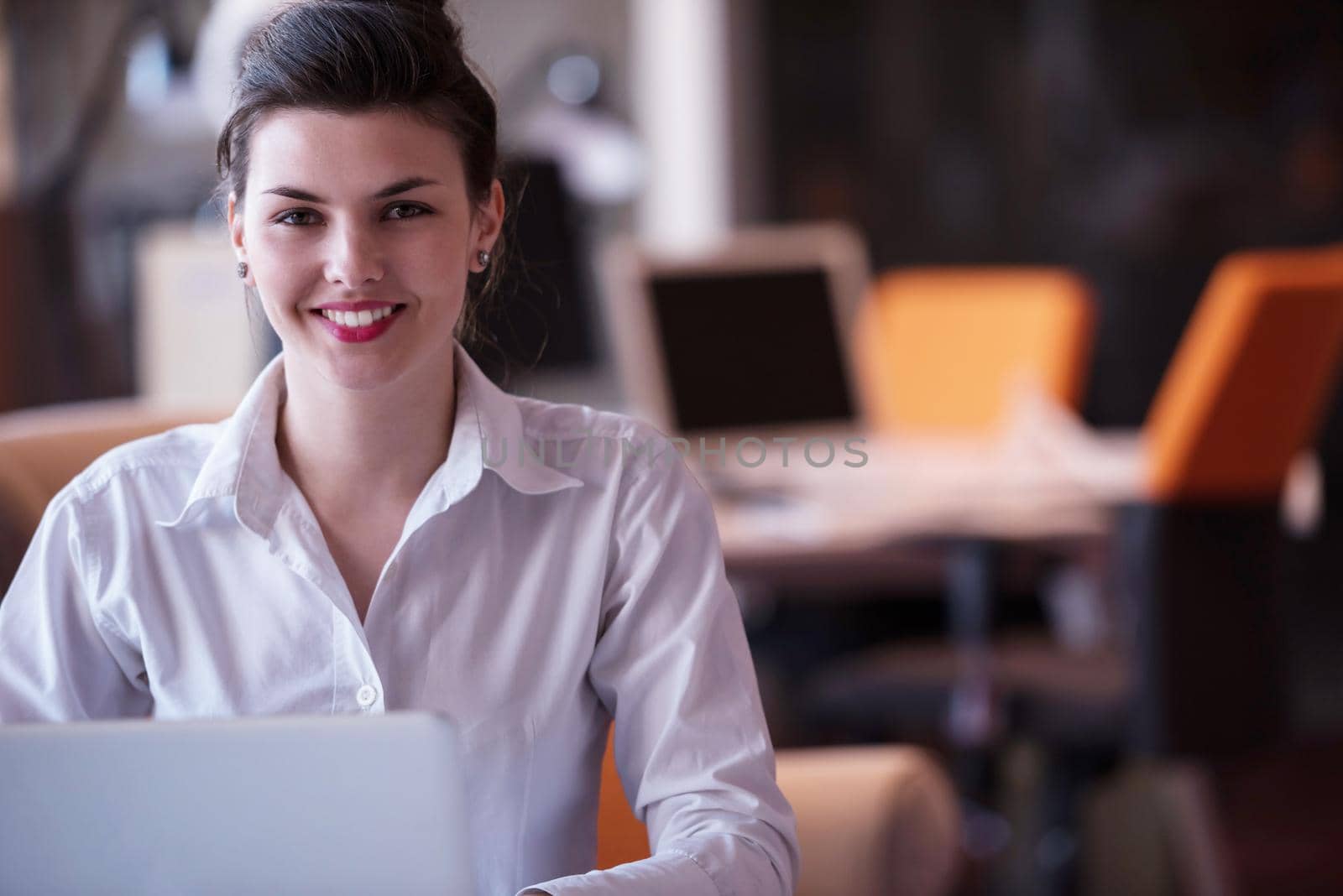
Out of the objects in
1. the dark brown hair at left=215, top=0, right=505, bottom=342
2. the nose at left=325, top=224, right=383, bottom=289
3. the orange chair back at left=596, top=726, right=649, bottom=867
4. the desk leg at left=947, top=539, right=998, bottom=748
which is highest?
the dark brown hair at left=215, top=0, right=505, bottom=342

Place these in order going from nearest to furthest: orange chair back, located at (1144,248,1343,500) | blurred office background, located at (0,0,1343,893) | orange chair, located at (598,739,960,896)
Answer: orange chair, located at (598,739,960,896) < orange chair back, located at (1144,248,1343,500) < blurred office background, located at (0,0,1343,893)

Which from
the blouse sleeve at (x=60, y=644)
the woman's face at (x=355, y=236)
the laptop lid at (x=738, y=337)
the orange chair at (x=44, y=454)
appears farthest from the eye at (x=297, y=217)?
the laptop lid at (x=738, y=337)

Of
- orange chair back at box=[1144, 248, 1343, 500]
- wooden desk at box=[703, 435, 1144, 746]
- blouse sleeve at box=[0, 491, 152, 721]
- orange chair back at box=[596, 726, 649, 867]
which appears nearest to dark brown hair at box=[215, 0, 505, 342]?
blouse sleeve at box=[0, 491, 152, 721]

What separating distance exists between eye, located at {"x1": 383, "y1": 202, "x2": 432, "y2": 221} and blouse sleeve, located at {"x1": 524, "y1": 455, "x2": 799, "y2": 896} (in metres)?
0.24

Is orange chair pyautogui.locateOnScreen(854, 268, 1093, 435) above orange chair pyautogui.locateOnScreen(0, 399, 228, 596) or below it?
below

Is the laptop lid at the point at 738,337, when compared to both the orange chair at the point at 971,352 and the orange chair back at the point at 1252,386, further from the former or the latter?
the orange chair back at the point at 1252,386

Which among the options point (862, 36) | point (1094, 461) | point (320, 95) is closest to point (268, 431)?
point (320, 95)

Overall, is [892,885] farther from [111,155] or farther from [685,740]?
[111,155]

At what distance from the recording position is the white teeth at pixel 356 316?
106cm

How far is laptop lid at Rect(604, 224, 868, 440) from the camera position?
2908mm

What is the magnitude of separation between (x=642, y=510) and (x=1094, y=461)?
2.02 m

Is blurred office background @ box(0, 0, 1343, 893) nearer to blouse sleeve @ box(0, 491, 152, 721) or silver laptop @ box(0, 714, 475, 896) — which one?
blouse sleeve @ box(0, 491, 152, 721)

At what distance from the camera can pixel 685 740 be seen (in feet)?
3.55

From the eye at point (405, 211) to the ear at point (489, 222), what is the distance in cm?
6
